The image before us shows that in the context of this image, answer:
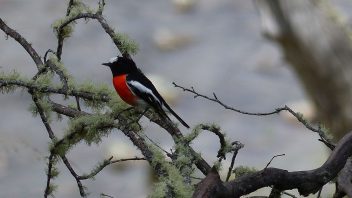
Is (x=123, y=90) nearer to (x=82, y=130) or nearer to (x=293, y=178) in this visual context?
(x=82, y=130)

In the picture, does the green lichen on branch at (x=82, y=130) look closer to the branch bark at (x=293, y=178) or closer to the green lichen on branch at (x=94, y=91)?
the green lichen on branch at (x=94, y=91)

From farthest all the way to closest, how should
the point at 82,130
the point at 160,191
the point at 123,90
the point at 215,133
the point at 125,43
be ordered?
the point at 123,90 < the point at 125,43 < the point at 82,130 < the point at 215,133 < the point at 160,191

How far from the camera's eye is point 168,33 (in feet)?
23.1

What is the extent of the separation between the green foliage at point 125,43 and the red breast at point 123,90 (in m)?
0.12

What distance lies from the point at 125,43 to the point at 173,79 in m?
4.47

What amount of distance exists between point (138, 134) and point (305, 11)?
5.83 ft

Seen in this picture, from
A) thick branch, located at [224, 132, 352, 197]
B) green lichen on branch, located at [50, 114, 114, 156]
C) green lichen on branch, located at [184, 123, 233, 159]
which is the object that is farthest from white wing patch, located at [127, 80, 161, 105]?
thick branch, located at [224, 132, 352, 197]

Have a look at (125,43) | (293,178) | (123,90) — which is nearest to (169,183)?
(293,178)

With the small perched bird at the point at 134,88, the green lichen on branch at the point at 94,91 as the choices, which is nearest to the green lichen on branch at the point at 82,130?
the green lichen on branch at the point at 94,91

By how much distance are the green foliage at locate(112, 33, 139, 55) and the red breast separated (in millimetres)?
119

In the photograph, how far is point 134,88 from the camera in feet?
6.81

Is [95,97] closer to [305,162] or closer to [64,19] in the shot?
[64,19]

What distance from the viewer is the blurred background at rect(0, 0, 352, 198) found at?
539 cm

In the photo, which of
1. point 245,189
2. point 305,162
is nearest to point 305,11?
point 245,189
